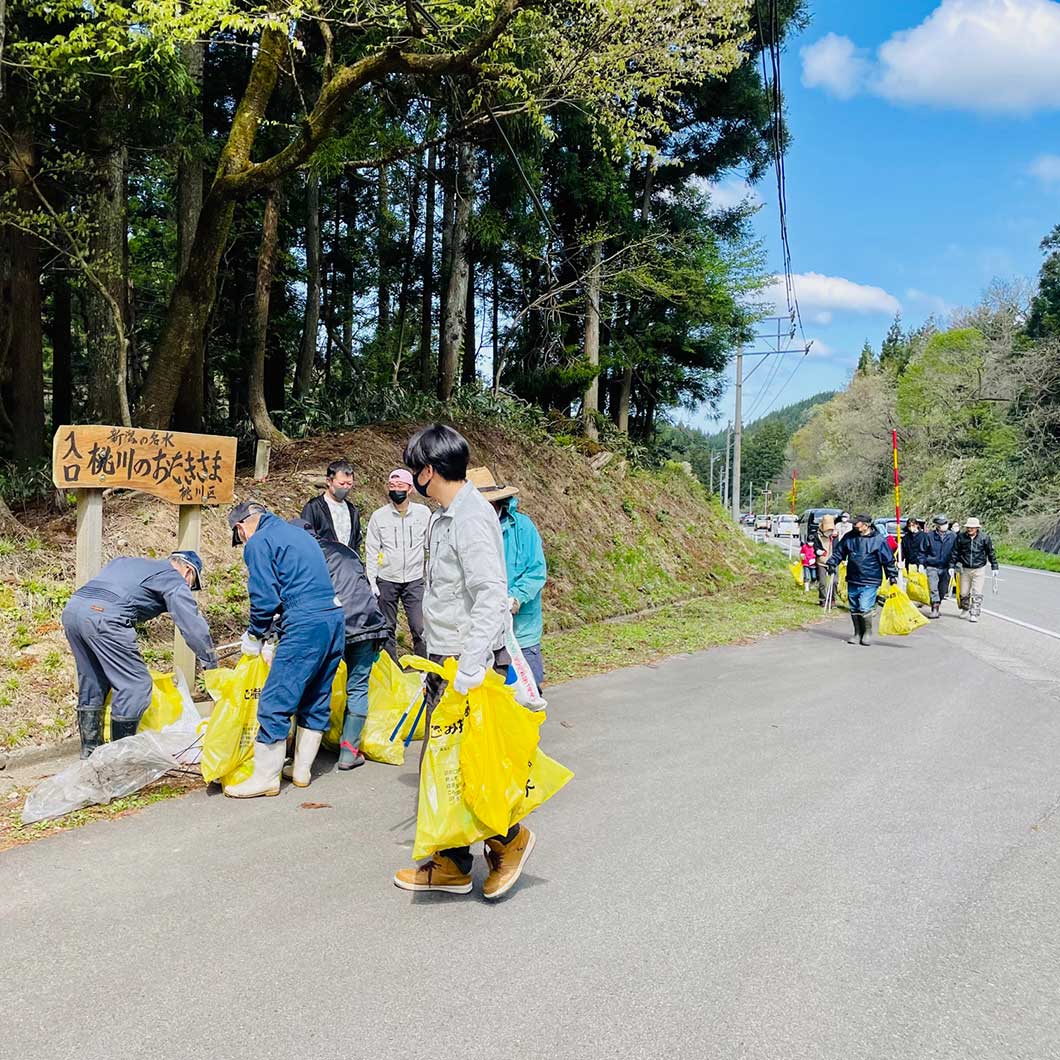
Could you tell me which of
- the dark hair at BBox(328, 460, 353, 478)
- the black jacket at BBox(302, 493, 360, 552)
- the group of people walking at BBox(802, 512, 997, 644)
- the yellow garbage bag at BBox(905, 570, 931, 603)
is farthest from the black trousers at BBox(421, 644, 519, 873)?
the yellow garbage bag at BBox(905, 570, 931, 603)

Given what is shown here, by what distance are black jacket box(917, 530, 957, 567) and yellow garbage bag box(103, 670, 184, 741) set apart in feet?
46.5

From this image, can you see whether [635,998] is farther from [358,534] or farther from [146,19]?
[146,19]

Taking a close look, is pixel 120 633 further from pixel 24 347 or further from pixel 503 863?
pixel 24 347

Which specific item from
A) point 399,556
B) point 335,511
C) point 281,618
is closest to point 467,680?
point 281,618

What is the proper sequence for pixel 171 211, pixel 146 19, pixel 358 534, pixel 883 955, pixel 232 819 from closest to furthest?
1. pixel 883 955
2. pixel 232 819
3. pixel 358 534
4. pixel 146 19
5. pixel 171 211

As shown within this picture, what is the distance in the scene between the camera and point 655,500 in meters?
21.7

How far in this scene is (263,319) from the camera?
42.3 feet

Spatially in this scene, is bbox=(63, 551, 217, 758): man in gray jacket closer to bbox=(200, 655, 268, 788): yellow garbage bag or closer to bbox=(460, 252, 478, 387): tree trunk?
bbox=(200, 655, 268, 788): yellow garbage bag

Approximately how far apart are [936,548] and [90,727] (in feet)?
48.0

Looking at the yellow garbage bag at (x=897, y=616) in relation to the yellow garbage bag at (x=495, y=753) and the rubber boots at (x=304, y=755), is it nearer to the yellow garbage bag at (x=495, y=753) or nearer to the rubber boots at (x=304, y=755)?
the rubber boots at (x=304, y=755)

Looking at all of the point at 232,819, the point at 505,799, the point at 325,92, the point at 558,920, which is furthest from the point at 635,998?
the point at 325,92

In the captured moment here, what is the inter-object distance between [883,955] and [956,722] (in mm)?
4609

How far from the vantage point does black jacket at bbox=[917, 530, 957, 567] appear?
15.5 m

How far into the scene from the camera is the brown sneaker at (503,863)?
382cm
